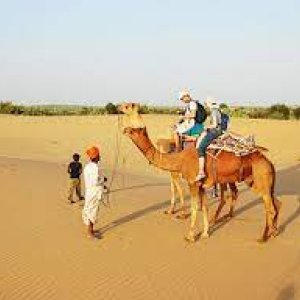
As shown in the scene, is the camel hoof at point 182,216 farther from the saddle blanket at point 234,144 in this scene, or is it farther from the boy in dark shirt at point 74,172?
the boy in dark shirt at point 74,172

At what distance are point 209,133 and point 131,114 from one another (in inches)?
62.6

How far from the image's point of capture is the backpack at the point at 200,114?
1302 cm

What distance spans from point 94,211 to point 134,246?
893 millimetres

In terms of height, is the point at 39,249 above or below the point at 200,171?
below

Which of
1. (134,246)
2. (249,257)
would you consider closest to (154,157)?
(134,246)

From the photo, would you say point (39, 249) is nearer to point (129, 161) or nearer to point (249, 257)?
point (249, 257)

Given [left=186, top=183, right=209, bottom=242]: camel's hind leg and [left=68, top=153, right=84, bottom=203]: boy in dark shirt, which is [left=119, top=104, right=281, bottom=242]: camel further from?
[left=68, top=153, right=84, bottom=203]: boy in dark shirt

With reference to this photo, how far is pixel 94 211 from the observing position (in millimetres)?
11859

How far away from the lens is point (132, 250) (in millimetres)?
A: 11422

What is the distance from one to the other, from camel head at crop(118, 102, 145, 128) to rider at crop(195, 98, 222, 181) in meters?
1.21

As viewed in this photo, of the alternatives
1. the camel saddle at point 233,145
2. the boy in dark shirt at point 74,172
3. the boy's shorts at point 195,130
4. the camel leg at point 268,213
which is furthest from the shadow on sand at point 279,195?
the boy's shorts at point 195,130

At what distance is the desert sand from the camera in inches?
368

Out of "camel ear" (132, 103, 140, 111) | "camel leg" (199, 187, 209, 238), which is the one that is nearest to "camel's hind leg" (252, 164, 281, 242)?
"camel leg" (199, 187, 209, 238)

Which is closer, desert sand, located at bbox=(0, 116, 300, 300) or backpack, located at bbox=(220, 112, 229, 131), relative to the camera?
desert sand, located at bbox=(0, 116, 300, 300)
